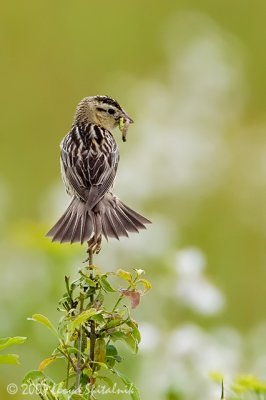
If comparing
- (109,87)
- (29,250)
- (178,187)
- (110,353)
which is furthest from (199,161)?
(110,353)

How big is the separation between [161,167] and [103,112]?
318 cm

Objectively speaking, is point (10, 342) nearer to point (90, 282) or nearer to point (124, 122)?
point (90, 282)

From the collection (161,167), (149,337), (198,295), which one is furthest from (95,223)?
(161,167)

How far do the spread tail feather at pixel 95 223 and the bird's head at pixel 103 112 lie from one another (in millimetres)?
711

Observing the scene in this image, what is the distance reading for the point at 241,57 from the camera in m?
10.5

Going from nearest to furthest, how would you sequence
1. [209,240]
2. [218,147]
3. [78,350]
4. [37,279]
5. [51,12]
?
[78,350] < [37,279] < [209,240] < [218,147] < [51,12]

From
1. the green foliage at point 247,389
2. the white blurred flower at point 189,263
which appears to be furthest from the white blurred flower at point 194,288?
the green foliage at point 247,389

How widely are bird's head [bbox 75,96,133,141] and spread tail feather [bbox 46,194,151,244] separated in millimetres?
711

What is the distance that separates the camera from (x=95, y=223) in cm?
402

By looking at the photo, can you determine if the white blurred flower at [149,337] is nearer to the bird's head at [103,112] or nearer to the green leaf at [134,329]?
the bird's head at [103,112]

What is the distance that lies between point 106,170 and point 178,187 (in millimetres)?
3873

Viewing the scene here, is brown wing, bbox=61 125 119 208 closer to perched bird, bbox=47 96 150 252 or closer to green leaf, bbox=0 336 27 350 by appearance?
perched bird, bbox=47 96 150 252

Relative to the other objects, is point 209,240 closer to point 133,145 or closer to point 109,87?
point 133,145

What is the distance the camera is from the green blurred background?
5.71m
